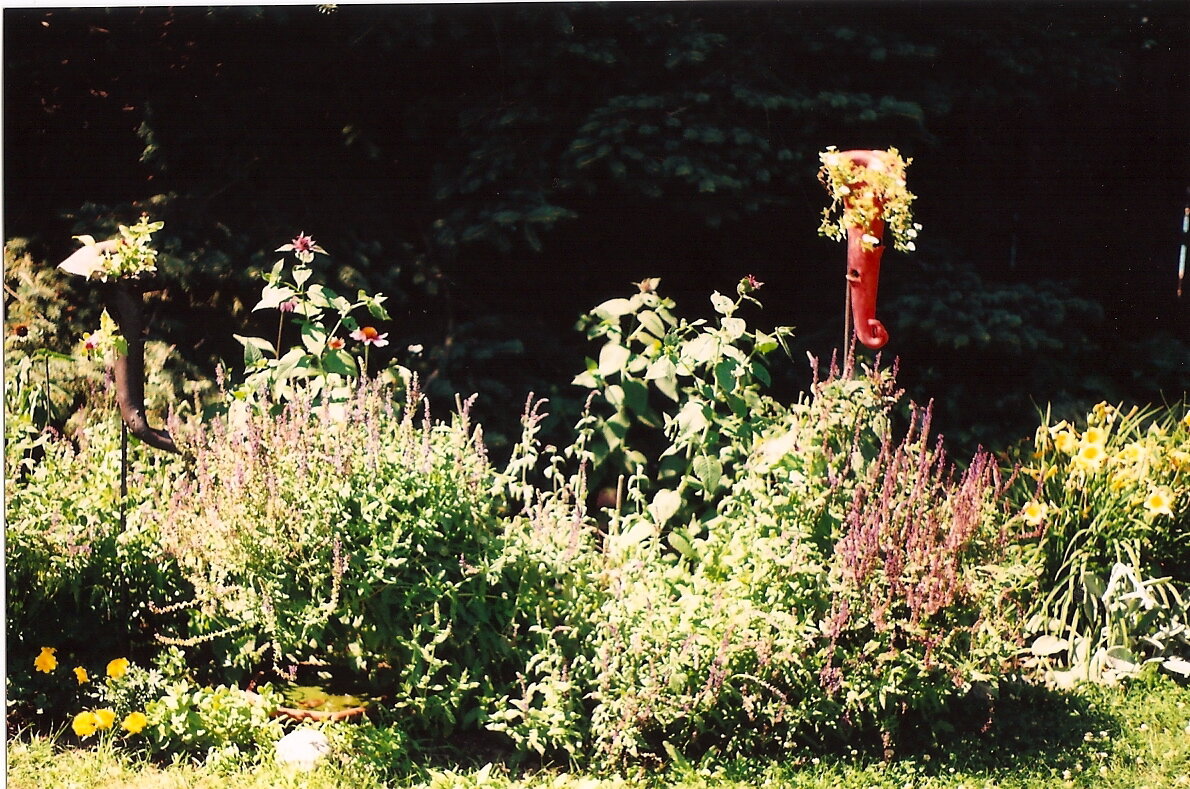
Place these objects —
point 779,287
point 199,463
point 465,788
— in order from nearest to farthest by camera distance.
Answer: point 465,788 → point 199,463 → point 779,287

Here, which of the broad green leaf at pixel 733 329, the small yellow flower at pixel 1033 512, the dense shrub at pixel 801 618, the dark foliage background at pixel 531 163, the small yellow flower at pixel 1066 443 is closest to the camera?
the dense shrub at pixel 801 618

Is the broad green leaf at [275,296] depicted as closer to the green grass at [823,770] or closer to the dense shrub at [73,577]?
the dense shrub at [73,577]

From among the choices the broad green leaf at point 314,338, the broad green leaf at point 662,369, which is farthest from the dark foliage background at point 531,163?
the broad green leaf at point 662,369

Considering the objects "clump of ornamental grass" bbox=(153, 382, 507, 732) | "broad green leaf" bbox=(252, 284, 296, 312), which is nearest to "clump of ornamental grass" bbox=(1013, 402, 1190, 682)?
"clump of ornamental grass" bbox=(153, 382, 507, 732)

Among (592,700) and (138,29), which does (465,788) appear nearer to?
(592,700)

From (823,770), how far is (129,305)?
2487 millimetres

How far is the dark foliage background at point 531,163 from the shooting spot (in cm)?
487

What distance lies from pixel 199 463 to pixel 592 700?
1.31m

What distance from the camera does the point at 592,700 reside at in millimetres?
3230

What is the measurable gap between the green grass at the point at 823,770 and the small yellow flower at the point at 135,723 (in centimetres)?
9

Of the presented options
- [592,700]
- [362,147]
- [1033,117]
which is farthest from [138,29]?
[1033,117]

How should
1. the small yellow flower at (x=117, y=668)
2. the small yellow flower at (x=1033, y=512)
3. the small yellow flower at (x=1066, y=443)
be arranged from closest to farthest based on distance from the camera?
the small yellow flower at (x=117, y=668)
the small yellow flower at (x=1033, y=512)
the small yellow flower at (x=1066, y=443)

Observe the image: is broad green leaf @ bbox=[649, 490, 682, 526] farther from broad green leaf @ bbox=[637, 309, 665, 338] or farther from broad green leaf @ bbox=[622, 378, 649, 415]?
broad green leaf @ bbox=[637, 309, 665, 338]

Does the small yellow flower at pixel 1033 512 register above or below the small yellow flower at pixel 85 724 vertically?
above
